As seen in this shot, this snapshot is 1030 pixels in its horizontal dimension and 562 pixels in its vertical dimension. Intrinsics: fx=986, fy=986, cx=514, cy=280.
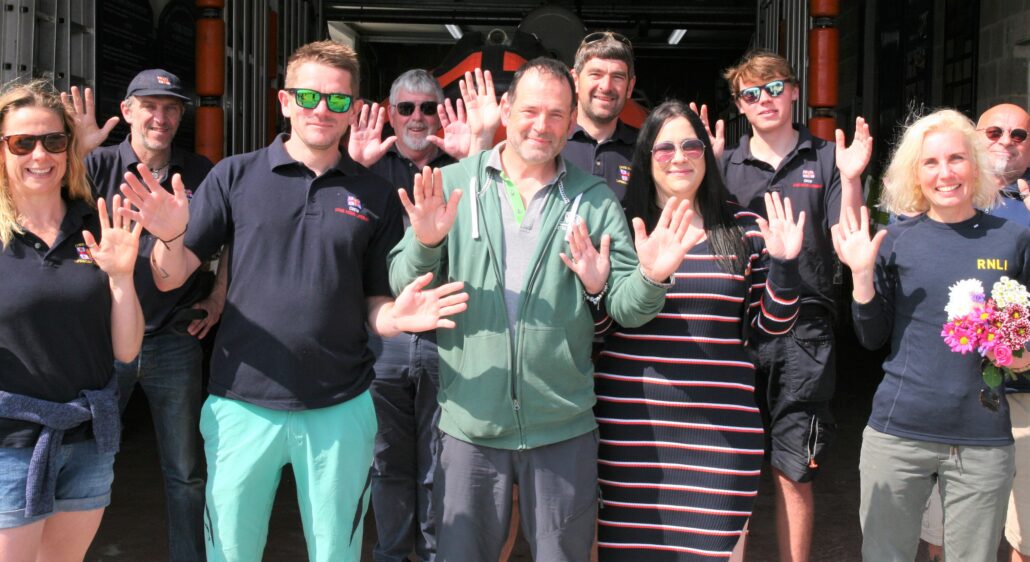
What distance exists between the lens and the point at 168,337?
3492 millimetres

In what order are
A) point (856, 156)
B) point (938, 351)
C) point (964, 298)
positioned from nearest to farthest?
point (964, 298) → point (938, 351) → point (856, 156)

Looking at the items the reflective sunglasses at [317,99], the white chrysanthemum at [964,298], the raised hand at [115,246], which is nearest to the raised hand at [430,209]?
the reflective sunglasses at [317,99]

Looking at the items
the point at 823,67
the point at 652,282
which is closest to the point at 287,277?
the point at 652,282

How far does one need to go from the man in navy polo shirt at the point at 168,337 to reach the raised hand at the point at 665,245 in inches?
65.6

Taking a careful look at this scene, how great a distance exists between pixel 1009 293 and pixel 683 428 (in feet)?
3.22

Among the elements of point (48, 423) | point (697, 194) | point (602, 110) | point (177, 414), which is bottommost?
point (177, 414)

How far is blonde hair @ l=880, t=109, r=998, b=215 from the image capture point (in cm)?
296

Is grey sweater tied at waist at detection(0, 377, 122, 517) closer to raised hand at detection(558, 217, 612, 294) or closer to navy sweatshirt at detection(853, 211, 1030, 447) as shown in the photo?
raised hand at detection(558, 217, 612, 294)

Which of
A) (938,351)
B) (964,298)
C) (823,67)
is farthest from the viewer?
(823,67)

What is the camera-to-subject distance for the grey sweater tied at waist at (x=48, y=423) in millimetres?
2516

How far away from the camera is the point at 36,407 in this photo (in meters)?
2.54

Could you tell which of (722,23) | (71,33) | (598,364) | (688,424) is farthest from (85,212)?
(722,23)

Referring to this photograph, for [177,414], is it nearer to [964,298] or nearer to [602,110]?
[602,110]

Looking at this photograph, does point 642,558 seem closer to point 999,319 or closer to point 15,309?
point 999,319
